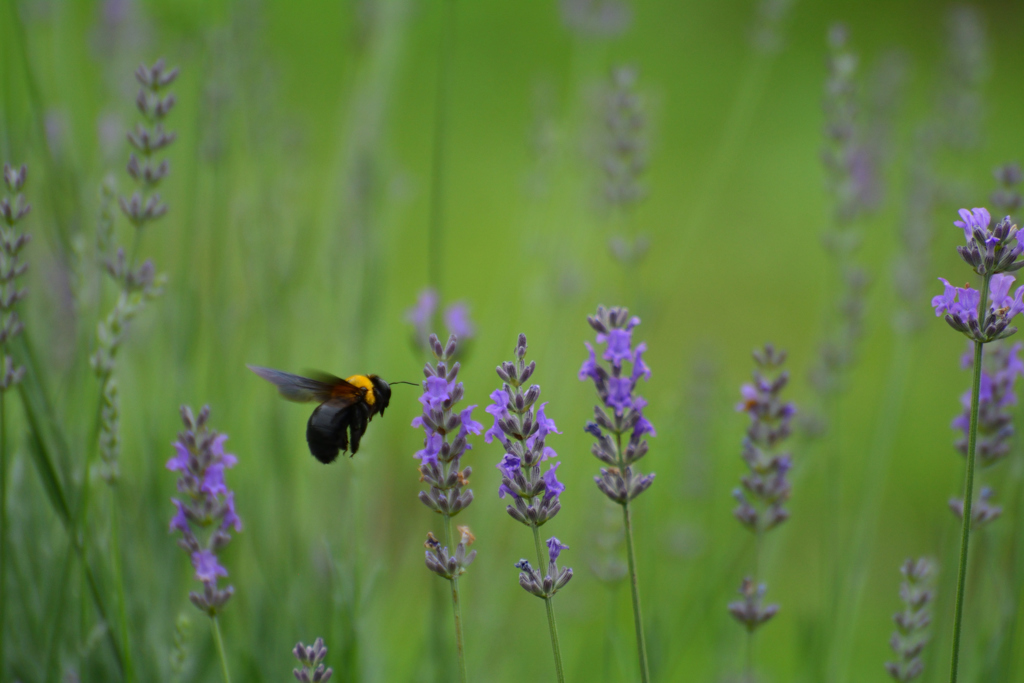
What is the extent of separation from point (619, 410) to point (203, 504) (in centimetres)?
42

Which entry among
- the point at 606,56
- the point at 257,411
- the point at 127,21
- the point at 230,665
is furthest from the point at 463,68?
the point at 230,665

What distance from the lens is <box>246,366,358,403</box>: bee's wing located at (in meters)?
0.94

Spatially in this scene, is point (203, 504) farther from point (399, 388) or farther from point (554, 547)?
point (399, 388)

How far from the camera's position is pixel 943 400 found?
305 centimetres

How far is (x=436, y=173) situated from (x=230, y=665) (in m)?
0.82

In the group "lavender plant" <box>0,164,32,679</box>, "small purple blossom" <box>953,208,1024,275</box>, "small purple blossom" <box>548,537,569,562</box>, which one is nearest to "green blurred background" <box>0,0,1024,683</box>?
"lavender plant" <box>0,164,32,679</box>

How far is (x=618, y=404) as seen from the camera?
73 centimetres

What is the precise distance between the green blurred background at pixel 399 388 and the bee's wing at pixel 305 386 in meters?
0.12

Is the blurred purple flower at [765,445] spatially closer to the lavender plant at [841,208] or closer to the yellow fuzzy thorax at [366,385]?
the yellow fuzzy thorax at [366,385]

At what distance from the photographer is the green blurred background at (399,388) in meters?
1.21

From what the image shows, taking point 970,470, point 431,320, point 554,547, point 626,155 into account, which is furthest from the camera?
point 626,155

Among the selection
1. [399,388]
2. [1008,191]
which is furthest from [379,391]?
[399,388]

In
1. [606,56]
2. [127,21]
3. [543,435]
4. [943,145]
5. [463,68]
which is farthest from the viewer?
[463,68]

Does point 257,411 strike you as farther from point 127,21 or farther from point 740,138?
point 740,138
